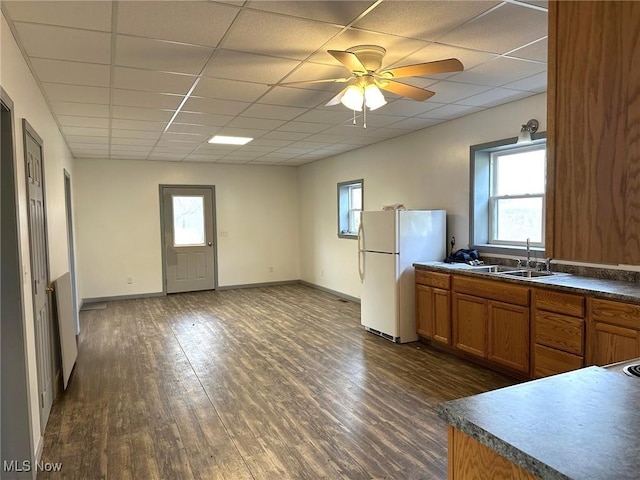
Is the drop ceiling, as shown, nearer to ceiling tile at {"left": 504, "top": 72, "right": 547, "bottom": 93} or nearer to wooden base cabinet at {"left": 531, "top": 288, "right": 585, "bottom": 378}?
ceiling tile at {"left": 504, "top": 72, "right": 547, "bottom": 93}

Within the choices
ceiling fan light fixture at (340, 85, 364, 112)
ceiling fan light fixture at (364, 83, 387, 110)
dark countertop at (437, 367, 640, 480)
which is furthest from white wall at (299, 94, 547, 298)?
dark countertop at (437, 367, 640, 480)

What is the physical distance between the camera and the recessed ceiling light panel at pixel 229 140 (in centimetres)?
560

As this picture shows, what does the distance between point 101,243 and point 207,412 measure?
5.28 meters

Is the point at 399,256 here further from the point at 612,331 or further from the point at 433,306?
the point at 612,331

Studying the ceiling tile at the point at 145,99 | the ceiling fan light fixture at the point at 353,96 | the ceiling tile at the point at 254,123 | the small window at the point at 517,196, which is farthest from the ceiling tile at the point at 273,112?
the small window at the point at 517,196

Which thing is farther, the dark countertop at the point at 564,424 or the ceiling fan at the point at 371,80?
the ceiling fan at the point at 371,80

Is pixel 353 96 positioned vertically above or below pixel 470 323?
above

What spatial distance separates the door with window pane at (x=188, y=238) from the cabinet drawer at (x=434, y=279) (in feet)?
15.7

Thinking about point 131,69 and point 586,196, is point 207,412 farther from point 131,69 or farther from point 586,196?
point 586,196

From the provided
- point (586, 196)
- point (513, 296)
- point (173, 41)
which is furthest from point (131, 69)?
point (513, 296)

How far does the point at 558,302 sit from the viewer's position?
3.16 m

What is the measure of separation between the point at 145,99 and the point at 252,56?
142 centimetres

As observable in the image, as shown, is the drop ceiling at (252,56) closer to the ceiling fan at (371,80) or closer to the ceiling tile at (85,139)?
the ceiling fan at (371,80)

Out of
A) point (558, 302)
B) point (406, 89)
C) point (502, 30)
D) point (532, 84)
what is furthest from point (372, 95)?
point (558, 302)
